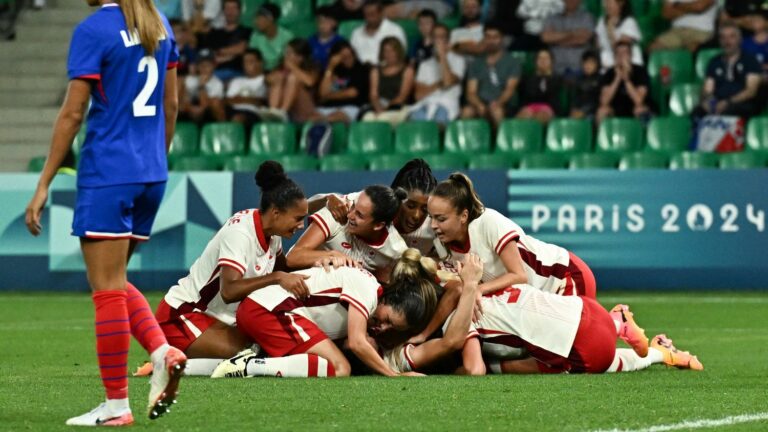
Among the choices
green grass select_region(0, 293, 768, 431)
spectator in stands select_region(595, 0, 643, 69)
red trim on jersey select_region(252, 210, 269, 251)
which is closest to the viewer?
green grass select_region(0, 293, 768, 431)

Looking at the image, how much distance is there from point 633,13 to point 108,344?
38.0 ft

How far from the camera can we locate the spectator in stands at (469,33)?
51.0 ft

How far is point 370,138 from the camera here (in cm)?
1541

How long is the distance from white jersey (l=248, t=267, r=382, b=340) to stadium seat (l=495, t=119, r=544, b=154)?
24.7 feet

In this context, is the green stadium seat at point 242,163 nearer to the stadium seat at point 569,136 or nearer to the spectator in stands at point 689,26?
the stadium seat at point 569,136

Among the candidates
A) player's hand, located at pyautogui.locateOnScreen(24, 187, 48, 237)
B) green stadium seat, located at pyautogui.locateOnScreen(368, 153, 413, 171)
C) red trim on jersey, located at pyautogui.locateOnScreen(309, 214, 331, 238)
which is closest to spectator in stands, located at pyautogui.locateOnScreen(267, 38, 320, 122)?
green stadium seat, located at pyautogui.locateOnScreen(368, 153, 413, 171)

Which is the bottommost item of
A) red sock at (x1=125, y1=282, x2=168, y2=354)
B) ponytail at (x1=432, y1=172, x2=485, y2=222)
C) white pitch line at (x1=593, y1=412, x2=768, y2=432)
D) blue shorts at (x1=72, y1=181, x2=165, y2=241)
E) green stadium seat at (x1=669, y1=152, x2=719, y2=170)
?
green stadium seat at (x1=669, y1=152, x2=719, y2=170)

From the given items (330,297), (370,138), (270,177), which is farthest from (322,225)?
(370,138)

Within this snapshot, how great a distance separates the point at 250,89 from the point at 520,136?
10.8 ft

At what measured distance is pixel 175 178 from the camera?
14.5 meters

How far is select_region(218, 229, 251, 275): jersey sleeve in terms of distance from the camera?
7.48 metres

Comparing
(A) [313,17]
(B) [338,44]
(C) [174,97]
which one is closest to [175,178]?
(B) [338,44]

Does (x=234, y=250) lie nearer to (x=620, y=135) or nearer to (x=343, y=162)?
(x=343, y=162)

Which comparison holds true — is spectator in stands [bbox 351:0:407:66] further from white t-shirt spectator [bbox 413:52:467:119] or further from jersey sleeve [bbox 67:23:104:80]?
jersey sleeve [bbox 67:23:104:80]
